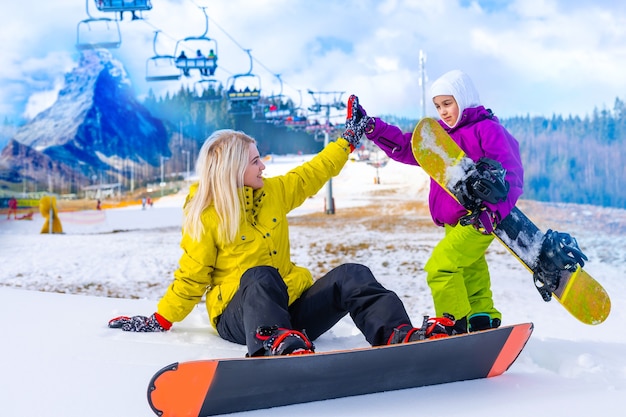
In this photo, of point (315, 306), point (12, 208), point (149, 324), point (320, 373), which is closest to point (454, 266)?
point (315, 306)

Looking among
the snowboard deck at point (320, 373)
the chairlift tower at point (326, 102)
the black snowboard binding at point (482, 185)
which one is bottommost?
the snowboard deck at point (320, 373)

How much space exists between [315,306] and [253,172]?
1.25 ft

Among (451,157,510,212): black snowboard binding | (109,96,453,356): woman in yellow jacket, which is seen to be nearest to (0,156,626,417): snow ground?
(109,96,453,356): woman in yellow jacket

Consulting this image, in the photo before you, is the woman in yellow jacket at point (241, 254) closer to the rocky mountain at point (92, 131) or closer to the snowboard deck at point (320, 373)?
the snowboard deck at point (320, 373)

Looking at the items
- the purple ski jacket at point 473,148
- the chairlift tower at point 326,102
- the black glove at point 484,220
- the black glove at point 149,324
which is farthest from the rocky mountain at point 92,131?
the black glove at point 484,220

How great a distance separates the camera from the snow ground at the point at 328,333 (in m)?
1.16

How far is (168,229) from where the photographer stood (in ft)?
21.9

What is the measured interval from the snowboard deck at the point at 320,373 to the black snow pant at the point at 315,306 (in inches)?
4.6

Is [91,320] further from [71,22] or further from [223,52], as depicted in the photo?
[71,22]

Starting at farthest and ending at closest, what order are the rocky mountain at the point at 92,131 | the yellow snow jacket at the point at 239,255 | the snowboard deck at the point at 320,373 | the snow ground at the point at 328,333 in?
the rocky mountain at the point at 92,131 → the yellow snow jacket at the point at 239,255 → the snow ground at the point at 328,333 → the snowboard deck at the point at 320,373

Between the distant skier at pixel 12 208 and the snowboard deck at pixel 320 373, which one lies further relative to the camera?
the distant skier at pixel 12 208

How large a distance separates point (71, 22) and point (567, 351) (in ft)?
20.9

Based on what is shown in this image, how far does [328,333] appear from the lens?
1846 millimetres

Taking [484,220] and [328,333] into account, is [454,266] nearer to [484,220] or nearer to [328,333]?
[484,220]
